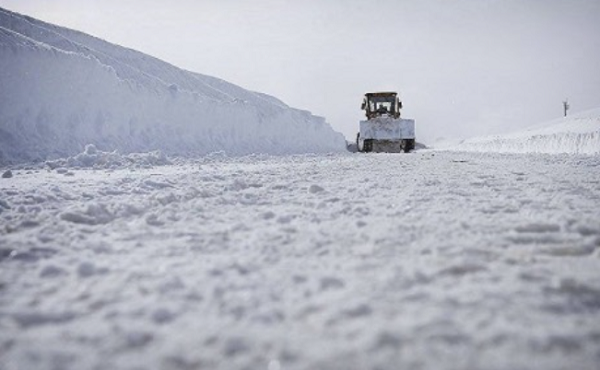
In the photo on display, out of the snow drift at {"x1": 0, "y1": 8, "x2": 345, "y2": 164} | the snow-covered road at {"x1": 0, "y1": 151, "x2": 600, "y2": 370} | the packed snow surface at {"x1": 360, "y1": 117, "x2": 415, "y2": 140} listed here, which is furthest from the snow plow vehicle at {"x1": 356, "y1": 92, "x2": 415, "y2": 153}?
the snow-covered road at {"x1": 0, "y1": 151, "x2": 600, "y2": 370}

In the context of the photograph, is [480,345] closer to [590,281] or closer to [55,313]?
[590,281]

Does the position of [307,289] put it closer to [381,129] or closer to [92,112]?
[92,112]

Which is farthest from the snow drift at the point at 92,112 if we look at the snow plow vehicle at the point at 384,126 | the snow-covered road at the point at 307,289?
the snow-covered road at the point at 307,289

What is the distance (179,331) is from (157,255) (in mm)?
780

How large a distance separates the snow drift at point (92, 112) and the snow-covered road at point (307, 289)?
28.4ft

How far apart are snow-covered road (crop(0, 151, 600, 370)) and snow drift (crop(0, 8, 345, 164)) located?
8.64m

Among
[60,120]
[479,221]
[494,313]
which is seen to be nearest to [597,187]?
[479,221]

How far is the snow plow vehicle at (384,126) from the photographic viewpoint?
19766 mm

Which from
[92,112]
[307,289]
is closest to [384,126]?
[92,112]

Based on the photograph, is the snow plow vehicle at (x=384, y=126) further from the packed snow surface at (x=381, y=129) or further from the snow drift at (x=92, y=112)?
the snow drift at (x=92, y=112)

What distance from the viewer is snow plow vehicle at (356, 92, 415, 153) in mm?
19766

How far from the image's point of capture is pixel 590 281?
4.49 ft

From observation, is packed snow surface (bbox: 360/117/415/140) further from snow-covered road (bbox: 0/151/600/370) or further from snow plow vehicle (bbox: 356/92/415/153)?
snow-covered road (bbox: 0/151/600/370)

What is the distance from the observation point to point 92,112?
44.5ft
